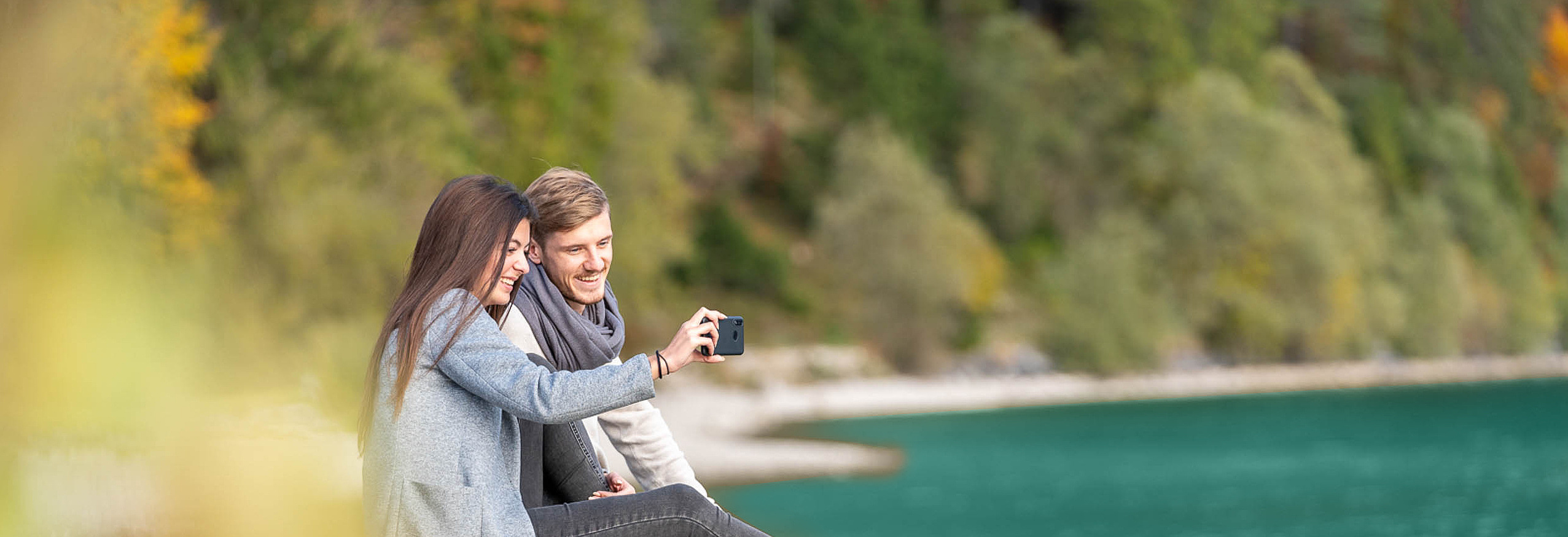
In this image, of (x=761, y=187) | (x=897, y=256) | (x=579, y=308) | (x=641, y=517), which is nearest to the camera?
(x=641, y=517)

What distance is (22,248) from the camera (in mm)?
6465

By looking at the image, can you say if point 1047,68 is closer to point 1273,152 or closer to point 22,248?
point 1273,152

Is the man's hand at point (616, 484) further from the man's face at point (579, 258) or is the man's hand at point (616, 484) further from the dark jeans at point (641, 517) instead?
the man's face at point (579, 258)

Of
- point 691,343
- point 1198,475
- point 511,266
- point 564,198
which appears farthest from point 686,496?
point 1198,475

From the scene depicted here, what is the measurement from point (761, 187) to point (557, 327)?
49.8 meters

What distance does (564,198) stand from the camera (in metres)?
3.86

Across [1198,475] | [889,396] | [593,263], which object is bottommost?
[593,263]

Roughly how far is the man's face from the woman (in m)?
0.41

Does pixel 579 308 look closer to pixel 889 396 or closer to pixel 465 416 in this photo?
pixel 465 416

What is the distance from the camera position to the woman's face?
346cm

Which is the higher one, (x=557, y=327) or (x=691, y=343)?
(x=557, y=327)

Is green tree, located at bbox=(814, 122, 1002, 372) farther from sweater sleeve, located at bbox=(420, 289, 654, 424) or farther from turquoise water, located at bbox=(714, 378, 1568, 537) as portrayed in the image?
sweater sleeve, located at bbox=(420, 289, 654, 424)

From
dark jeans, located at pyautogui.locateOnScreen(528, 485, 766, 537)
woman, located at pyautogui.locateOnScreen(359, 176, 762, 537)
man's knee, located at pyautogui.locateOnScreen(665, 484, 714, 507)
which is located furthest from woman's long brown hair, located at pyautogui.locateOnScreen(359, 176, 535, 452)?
man's knee, located at pyautogui.locateOnScreen(665, 484, 714, 507)

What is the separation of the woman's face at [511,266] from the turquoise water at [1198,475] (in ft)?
60.1
